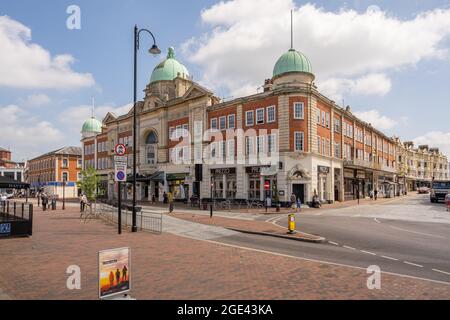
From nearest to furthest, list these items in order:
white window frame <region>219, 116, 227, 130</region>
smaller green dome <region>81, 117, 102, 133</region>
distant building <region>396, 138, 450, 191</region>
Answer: white window frame <region>219, 116, 227, 130</region>, smaller green dome <region>81, 117, 102, 133</region>, distant building <region>396, 138, 450, 191</region>

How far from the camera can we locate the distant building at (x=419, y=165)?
84.3m

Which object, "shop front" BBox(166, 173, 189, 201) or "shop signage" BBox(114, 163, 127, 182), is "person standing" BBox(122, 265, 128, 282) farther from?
"shop front" BBox(166, 173, 189, 201)

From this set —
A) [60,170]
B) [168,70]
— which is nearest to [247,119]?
[168,70]

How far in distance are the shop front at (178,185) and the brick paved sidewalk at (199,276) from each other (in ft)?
97.4

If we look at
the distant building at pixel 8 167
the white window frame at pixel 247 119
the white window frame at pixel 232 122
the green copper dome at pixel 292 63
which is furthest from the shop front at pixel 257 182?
the distant building at pixel 8 167

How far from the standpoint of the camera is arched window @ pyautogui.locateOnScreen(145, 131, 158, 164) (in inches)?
1884

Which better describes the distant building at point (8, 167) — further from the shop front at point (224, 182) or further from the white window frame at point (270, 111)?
the white window frame at point (270, 111)

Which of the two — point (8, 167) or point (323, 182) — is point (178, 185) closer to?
point (323, 182)

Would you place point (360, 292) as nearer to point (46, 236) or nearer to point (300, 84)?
point (46, 236)

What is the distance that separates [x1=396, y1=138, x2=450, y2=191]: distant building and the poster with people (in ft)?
280

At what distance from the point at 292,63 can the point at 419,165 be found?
8480 cm

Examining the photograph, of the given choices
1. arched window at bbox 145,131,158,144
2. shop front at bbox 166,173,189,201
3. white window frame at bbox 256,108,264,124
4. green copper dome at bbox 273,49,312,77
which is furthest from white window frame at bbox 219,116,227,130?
arched window at bbox 145,131,158,144
